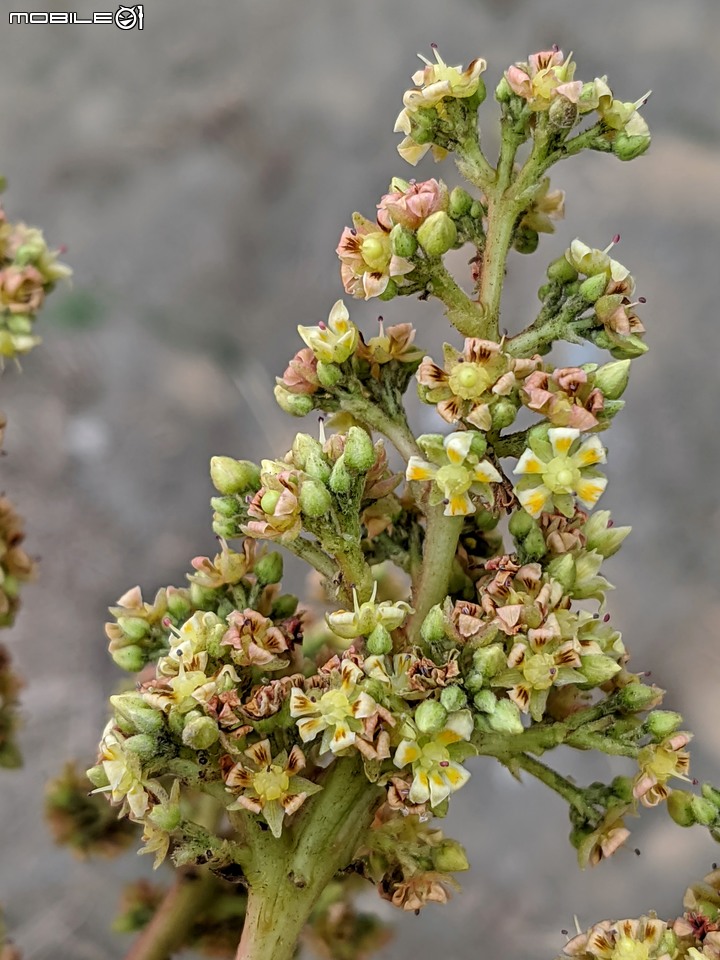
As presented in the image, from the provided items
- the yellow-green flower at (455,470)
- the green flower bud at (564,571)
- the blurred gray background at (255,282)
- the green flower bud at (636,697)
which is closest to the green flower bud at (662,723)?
the green flower bud at (636,697)

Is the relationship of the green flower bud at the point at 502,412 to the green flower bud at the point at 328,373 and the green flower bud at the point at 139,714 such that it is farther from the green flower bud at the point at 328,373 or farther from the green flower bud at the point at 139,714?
the green flower bud at the point at 139,714

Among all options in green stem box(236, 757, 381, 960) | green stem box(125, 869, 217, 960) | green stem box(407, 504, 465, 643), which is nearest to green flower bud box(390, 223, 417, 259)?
green stem box(407, 504, 465, 643)

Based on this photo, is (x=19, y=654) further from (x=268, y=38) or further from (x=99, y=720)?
(x=268, y=38)

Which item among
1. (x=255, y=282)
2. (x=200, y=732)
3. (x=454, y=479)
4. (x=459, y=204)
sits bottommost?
(x=200, y=732)

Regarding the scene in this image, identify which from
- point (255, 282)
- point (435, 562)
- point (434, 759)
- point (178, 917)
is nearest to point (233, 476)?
point (435, 562)

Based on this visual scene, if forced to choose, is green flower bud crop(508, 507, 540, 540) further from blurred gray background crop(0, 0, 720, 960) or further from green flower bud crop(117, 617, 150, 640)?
blurred gray background crop(0, 0, 720, 960)

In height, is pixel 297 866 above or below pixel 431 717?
below

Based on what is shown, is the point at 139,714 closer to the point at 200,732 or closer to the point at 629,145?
the point at 200,732
